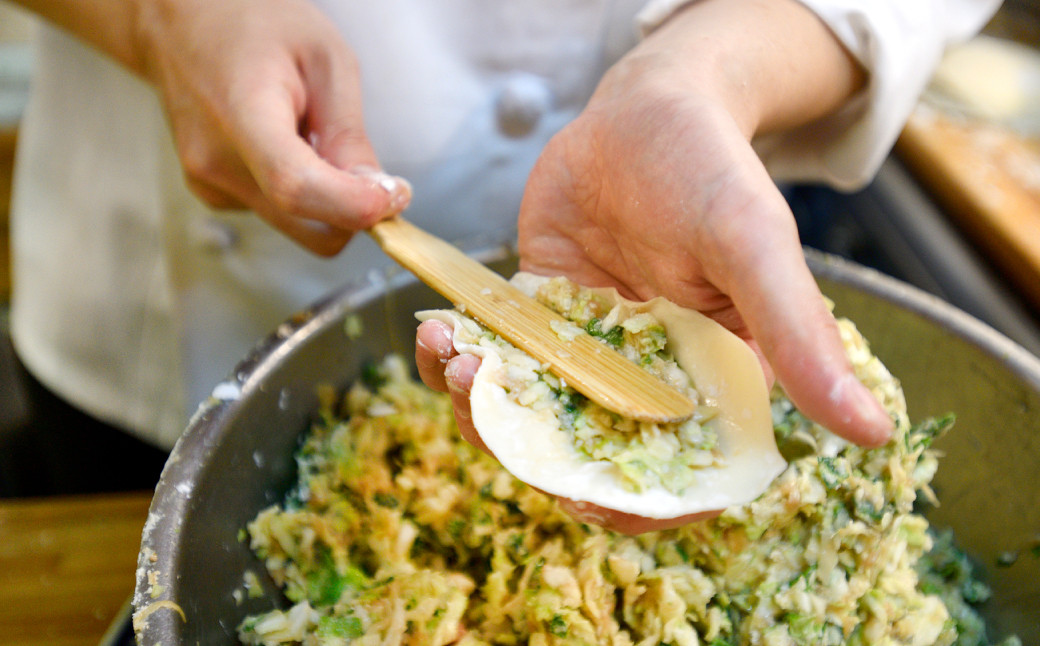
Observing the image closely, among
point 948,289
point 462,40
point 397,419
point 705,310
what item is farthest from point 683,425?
point 948,289

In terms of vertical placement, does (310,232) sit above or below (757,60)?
below

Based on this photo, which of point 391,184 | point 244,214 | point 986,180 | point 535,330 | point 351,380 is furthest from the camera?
point 986,180

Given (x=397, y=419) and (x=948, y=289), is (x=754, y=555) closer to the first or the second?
(x=397, y=419)

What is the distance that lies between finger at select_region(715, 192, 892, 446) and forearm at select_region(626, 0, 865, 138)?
0.98 feet

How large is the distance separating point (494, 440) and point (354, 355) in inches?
15.0

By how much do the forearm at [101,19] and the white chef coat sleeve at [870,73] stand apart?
2.50 feet

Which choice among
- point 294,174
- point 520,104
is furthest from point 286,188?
point 520,104

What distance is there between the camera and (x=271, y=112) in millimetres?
814

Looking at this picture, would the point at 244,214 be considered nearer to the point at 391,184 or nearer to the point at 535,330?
the point at 391,184

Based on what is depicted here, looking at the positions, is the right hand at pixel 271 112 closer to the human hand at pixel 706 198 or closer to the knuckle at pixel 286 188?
the knuckle at pixel 286 188

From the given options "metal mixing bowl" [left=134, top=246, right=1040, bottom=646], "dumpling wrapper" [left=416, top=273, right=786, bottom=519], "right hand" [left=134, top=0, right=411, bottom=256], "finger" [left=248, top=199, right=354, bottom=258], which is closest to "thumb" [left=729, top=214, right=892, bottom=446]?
"dumpling wrapper" [left=416, top=273, right=786, bottom=519]

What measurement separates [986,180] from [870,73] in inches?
19.9

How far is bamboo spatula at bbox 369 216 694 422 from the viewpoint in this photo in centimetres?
67

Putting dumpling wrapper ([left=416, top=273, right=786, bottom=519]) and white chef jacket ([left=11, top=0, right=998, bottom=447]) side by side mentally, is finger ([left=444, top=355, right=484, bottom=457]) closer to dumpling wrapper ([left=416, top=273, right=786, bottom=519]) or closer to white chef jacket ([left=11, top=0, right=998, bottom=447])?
dumpling wrapper ([left=416, top=273, right=786, bottom=519])
